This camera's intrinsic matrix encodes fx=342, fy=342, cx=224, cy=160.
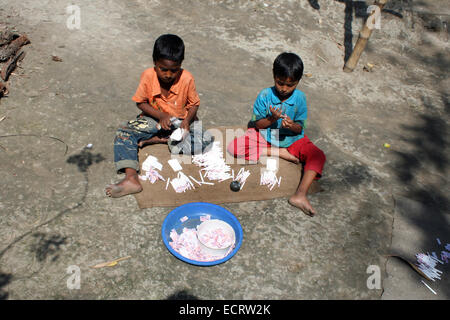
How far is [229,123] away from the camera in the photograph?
513cm

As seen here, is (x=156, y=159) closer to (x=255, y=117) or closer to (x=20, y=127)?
(x=255, y=117)

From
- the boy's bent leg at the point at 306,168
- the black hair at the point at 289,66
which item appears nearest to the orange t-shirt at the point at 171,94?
the black hair at the point at 289,66

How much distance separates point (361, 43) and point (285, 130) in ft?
11.0

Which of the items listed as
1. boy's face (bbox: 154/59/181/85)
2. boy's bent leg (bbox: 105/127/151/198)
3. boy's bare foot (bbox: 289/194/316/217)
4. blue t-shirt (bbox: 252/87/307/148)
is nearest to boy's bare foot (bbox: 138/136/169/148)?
boy's bent leg (bbox: 105/127/151/198)

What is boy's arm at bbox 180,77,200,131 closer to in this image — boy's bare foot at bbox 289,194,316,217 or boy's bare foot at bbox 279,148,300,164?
boy's bare foot at bbox 279,148,300,164

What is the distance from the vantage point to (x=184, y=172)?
13.9ft

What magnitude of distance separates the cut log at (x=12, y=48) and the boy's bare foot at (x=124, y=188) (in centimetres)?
327

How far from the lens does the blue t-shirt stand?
420 cm

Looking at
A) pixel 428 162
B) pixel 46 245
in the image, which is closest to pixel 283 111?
pixel 428 162

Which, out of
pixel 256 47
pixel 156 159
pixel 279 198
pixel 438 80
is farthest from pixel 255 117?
pixel 438 80

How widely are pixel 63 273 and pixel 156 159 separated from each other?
1.74 meters

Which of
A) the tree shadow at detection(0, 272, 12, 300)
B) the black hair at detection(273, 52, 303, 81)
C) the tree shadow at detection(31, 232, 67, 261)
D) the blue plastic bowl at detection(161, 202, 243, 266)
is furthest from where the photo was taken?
the black hair at detection(273, 52, 303, 81)

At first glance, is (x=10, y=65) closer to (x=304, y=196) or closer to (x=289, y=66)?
(x=289, y=66)

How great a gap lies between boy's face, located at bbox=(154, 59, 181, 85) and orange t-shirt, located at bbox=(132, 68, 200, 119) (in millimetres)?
167
